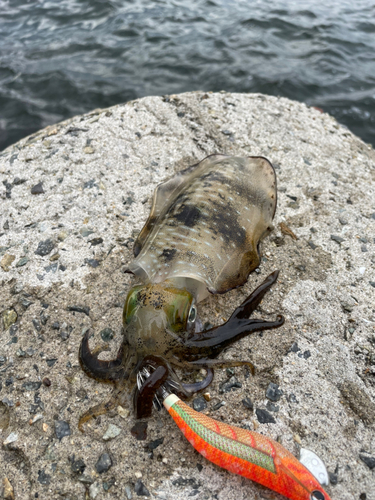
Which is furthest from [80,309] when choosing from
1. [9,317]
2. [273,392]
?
[273,392]

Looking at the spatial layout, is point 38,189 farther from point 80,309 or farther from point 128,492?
point 128,492

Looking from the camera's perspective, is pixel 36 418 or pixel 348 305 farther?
pixel 348 305

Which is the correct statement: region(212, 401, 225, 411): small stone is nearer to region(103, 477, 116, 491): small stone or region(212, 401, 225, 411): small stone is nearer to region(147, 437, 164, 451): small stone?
region(147, 437, 164, 451): small stone

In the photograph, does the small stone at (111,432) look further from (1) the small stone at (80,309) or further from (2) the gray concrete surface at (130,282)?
(1) the small stone at (80,309)

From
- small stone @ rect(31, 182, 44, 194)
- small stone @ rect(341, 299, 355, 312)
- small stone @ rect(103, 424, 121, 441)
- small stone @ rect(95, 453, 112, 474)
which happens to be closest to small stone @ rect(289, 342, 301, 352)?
small stone @ rect(341, 299, 355, 312)

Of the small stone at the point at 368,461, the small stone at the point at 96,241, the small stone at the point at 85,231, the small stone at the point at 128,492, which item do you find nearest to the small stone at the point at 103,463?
the small stone at the point at 128,492

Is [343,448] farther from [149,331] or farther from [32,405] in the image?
[32,405]

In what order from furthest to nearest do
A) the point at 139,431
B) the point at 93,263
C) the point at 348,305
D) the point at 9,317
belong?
the point at 93,263 < the point at 348,305 < the point at 9,317 < the point at 139,431

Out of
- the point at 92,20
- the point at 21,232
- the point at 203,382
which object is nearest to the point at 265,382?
the point at 203,382
